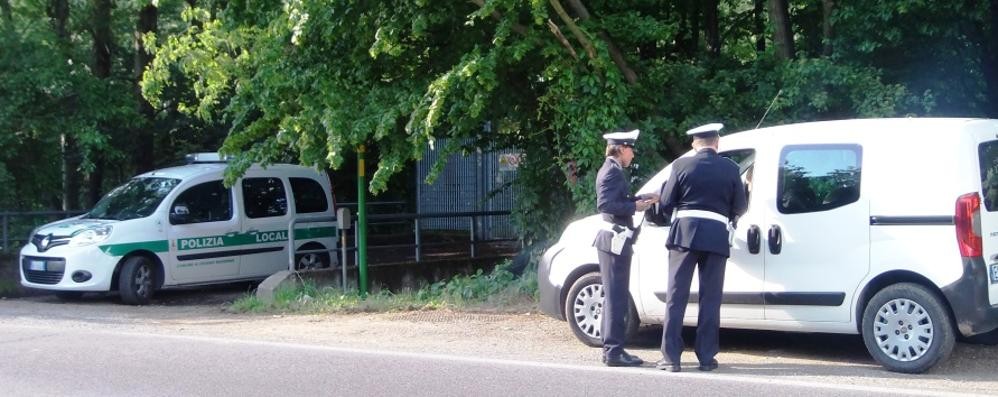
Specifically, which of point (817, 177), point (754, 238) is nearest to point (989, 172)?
point (817, 177)

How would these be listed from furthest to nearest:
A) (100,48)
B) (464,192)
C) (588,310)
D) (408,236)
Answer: (464,192), (100,48), (408,236), (588,310)

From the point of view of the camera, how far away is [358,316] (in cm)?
1169

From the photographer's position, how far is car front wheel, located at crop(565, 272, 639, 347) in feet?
29.8

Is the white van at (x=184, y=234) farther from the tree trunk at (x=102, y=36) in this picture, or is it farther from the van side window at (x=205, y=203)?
the tree trunk at (x=102, y=36)

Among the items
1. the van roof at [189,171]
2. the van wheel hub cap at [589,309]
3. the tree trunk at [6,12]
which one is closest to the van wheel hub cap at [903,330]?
the van wheel hub cap at [589,309]

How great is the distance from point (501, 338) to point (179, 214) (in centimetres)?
629

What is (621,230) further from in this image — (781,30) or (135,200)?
(135,200)

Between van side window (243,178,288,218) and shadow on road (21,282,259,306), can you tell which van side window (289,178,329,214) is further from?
shadow on road (21,282,259,306)

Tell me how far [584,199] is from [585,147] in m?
0.59

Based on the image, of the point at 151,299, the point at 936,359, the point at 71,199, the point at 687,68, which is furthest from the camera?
the point at 71,199

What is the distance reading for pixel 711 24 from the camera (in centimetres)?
1436

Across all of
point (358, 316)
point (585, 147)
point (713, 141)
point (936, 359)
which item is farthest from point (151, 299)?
point (936, 359)

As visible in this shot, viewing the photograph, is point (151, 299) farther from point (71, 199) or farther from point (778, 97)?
point (778, 97)

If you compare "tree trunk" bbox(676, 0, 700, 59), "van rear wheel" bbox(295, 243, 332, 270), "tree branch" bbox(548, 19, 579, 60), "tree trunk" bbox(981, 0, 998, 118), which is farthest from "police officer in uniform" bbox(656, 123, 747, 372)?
"van rear wheel" bbox(295, 243, 332, 270)
